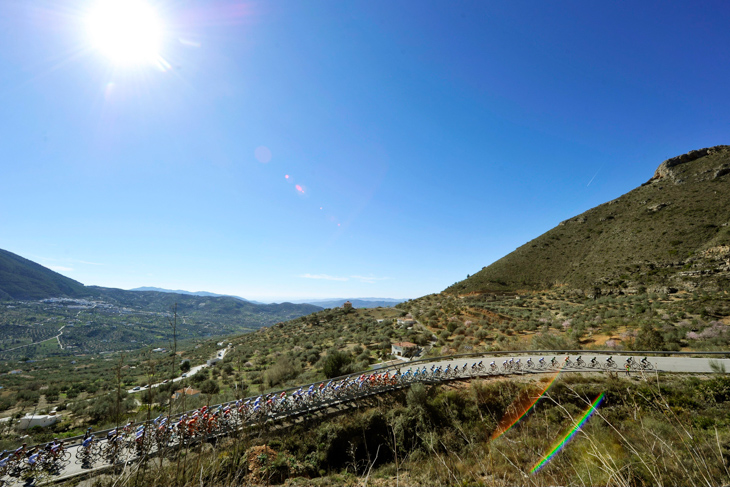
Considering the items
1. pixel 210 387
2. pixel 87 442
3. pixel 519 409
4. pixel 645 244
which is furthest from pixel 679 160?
pixel 87 442

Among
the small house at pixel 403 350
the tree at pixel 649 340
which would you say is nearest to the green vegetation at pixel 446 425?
the tree at pixel 649 340

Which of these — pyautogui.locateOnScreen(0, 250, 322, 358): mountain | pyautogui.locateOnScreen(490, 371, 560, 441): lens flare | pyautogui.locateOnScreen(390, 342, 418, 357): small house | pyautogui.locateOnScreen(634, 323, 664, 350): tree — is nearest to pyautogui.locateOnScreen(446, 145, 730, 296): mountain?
pyautogui.locateOnScreen(634, 323, 664, 350): tree

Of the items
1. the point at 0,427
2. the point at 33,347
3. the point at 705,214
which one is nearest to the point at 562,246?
the point at 705,214

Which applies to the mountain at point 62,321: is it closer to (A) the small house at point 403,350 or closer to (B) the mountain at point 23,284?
(B) the mountain at point 23,284

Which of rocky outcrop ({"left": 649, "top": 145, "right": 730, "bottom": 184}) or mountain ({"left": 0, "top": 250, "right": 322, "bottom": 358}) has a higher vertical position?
rocky outcrop ({"left": 649, "top": 145, "right": 730, "bottom": 184})

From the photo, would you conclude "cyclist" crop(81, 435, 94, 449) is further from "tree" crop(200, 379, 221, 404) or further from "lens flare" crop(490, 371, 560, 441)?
"lens flare" crop(490, 371, 560, 441)

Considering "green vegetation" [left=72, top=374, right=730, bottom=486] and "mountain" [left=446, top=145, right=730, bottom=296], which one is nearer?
"green vegetation" [left=72, top=374, right=730, bottom=486]

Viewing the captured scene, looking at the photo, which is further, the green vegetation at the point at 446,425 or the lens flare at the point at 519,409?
the lens flare at the point at 519,409

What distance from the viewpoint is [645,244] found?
42344 millimetres

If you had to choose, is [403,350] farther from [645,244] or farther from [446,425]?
[645,244]

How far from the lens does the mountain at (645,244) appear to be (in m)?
33.5

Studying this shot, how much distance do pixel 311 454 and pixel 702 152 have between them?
103 meters

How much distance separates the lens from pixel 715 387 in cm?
1132

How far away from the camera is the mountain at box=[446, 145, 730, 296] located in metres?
33.5
